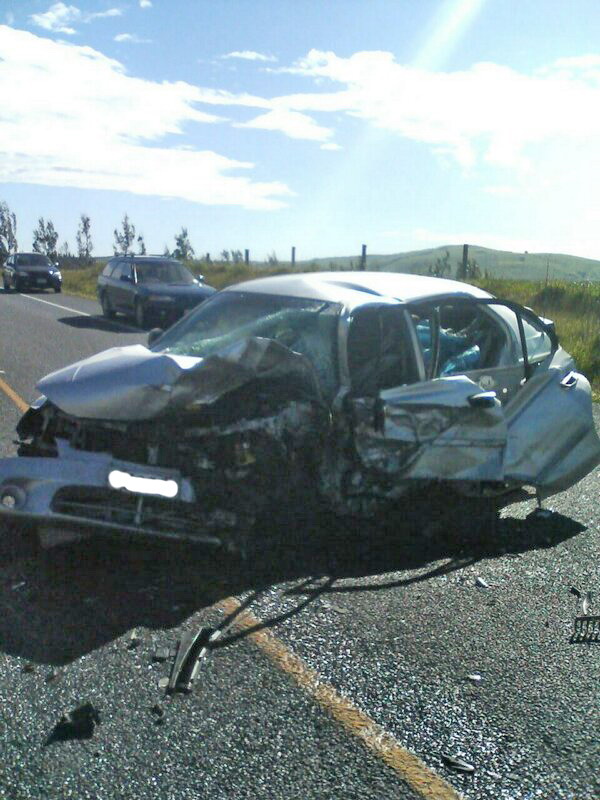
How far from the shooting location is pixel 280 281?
6.95m

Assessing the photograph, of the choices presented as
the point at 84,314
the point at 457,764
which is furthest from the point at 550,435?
the point at 84,314

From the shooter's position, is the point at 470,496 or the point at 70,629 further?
the point at 470,496

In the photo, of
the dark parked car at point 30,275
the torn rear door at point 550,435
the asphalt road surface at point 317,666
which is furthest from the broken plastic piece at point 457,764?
the dark parked car at point 30,275

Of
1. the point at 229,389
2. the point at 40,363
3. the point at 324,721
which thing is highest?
the point at 229,389

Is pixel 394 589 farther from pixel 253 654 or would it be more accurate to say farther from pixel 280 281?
pixel 280 281

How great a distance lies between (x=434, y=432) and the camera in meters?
5.77

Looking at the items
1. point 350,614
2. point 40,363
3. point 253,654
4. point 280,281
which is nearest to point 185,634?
point 253,654

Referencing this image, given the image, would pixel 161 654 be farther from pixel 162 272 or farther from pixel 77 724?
pixel 162 272

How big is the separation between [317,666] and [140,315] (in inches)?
698

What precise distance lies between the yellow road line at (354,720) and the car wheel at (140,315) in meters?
17.0

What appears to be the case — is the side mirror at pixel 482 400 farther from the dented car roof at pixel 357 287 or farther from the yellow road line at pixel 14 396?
the yellow road line at pixel 14 396

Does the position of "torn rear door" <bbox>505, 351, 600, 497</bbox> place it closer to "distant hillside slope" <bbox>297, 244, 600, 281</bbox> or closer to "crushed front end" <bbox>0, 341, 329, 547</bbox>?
"crushed front end" <bbox>0, 341, 329, 547</bbox>

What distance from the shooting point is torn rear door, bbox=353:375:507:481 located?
5.62m

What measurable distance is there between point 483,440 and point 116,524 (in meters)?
2.22
